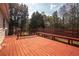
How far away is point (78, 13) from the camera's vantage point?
3.13m

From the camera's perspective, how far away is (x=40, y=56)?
10.3 ft

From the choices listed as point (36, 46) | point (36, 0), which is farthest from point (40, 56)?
point (36, 0)

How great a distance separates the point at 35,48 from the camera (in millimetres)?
3188

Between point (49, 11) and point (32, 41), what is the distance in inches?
21.2

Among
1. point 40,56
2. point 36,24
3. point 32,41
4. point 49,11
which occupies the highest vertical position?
point 49,11

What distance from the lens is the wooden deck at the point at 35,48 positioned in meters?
3.13

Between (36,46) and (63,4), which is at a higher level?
(63,4)

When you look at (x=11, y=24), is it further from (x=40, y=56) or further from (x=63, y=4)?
(x=63, y=4)

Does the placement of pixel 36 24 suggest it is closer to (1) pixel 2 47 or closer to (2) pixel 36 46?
(2) pixel 36 46

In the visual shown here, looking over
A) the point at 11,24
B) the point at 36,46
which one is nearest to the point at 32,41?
the point at 36,46

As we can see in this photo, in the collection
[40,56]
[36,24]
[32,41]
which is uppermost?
[36,24]

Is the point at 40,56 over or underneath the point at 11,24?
underneath

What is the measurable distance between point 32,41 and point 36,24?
28 cm

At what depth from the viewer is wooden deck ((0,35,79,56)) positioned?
3.13 m
